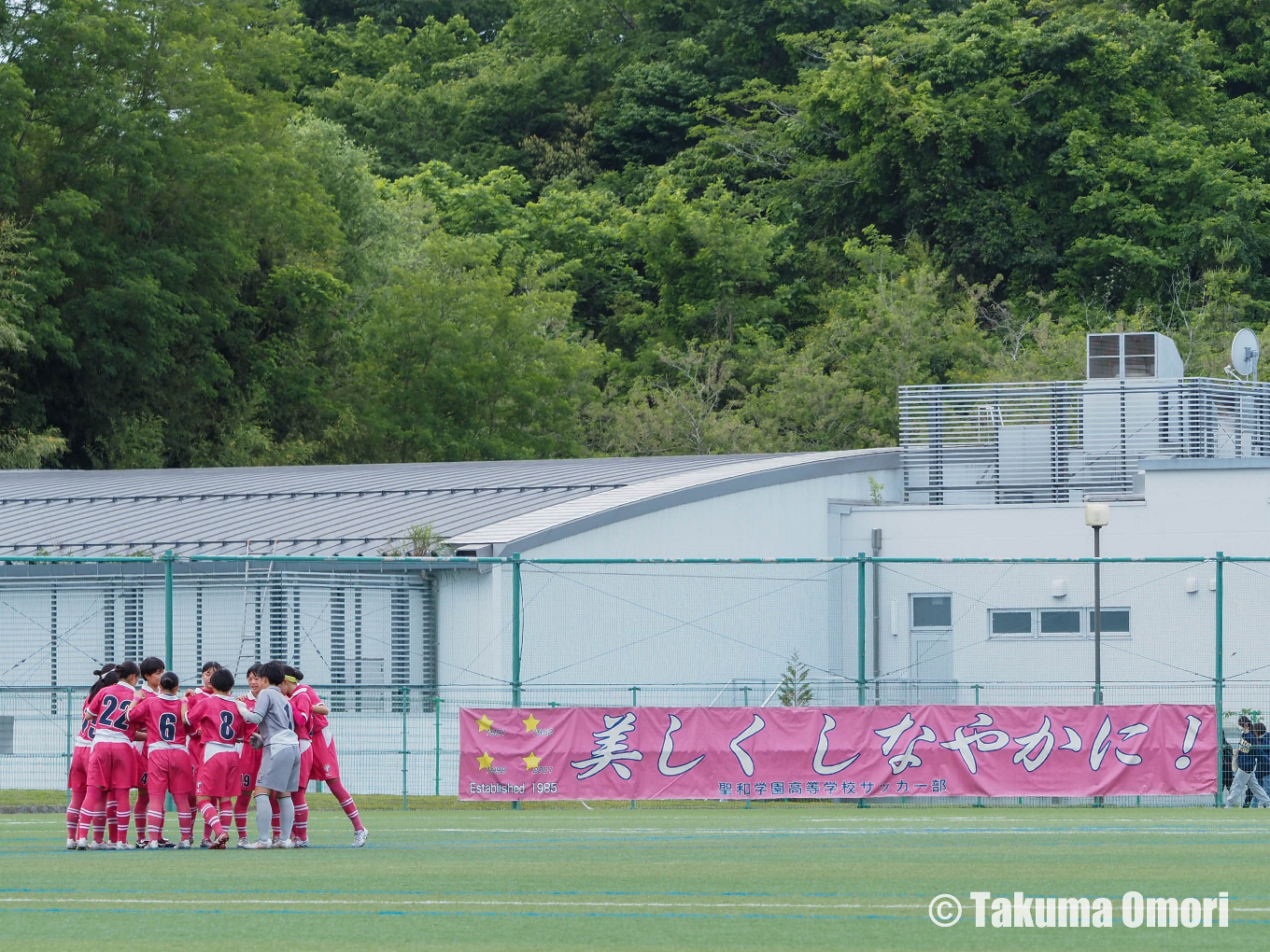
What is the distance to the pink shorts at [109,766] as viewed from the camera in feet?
48.1

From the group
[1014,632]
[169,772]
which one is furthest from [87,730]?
[1014,632]

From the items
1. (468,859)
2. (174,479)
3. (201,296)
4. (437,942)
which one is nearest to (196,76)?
(201,296)

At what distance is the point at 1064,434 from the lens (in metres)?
31.8

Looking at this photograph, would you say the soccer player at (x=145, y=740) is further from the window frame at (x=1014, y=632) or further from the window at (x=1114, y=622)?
the window at (x=1114, y=622)

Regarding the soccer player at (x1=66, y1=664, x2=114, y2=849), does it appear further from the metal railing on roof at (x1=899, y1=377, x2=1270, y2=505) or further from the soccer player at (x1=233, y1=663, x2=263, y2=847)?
the metal railing on roof at (x1=899, y1=377, x2=1270, y2=505)

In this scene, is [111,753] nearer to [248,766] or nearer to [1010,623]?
[248,766]

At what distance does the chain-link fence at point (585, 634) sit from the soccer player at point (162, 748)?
14.3ft

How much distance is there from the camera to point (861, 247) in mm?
59031

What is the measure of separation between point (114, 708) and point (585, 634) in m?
9.19

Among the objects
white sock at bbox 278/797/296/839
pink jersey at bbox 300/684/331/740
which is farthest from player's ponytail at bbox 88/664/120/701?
white sock at bbox 278/797/296/839

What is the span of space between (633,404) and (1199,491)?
82.9 ft

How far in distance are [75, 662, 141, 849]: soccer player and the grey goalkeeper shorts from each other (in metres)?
1.15

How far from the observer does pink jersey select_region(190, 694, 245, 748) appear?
47.7 ft

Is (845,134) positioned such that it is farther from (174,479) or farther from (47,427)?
(174,479)
